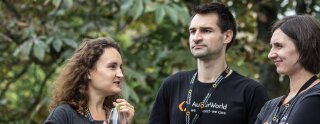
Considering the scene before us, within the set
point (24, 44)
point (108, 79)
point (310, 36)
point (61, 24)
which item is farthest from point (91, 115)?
point (61, 24)

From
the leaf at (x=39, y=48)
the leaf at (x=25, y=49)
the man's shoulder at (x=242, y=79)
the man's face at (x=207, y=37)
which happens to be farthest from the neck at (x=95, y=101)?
the leaf at (x=25, y=49)

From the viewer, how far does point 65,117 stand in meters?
4.23

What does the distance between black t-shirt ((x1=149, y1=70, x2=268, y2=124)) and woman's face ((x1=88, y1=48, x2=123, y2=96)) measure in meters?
0.49

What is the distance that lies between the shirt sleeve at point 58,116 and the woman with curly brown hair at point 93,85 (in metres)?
0.02

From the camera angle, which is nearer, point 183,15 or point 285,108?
point 285,108

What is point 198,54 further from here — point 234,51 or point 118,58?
point 234,51

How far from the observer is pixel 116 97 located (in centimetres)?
469

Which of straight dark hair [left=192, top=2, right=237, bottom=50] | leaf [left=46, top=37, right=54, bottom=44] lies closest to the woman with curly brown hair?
straight dark hair [left=192, top=2, right=237, bottom=50]

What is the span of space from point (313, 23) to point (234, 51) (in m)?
3.09

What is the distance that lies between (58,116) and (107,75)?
1.36 ft

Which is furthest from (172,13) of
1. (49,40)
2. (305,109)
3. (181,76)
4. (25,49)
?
(305,109)

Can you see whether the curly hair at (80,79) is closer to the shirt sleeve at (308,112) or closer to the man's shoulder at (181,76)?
the man's shoulder at (181,76)

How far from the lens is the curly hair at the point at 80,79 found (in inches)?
175

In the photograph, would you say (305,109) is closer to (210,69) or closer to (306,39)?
(306,39)
